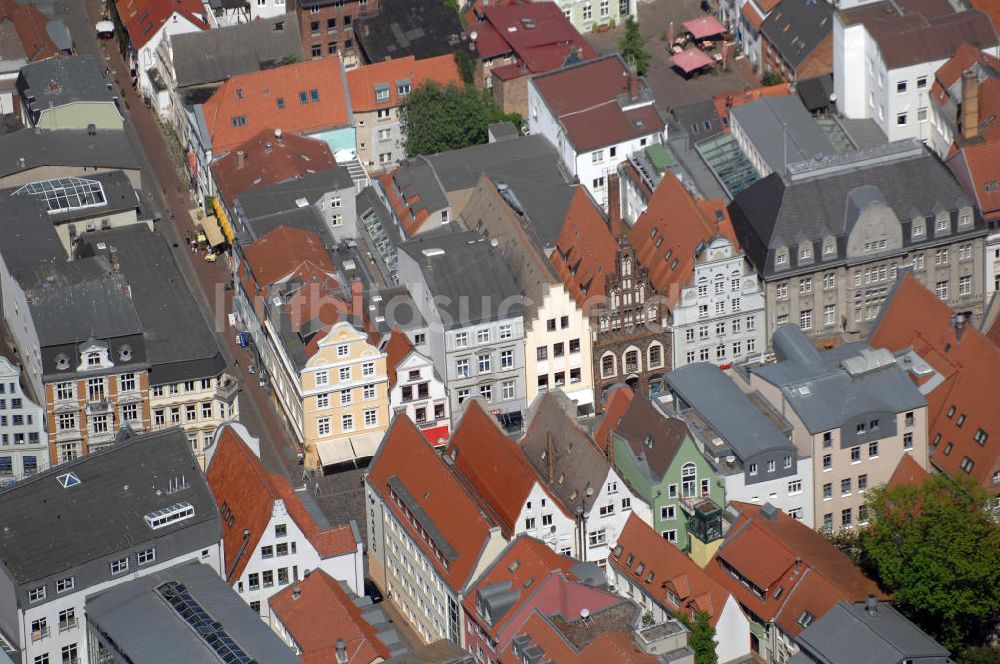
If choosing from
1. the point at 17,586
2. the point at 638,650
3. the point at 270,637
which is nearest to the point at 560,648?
the point at 638,650

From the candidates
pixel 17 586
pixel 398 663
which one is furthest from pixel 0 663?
pixel 398 663

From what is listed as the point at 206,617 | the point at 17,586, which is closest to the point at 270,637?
the point at 206,617

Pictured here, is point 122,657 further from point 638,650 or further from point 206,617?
point 638,650

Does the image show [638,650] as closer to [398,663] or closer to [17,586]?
[398,663]

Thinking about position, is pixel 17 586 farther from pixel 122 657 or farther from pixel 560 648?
pixel 560 648

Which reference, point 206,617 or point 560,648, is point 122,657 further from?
point 560,648
